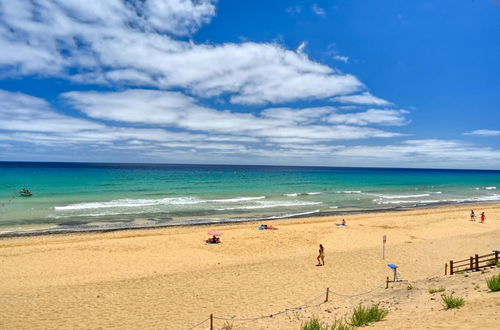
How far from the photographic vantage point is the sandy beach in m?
10.8

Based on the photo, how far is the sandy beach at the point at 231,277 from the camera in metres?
10.8

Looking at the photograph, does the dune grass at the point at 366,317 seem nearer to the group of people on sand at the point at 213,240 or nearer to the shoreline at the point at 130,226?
the group of people on sand at the point at 213,240

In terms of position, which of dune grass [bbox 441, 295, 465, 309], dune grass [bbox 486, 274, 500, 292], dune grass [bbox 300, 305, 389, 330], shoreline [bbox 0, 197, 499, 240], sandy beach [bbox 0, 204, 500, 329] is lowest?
sandy beach [bbox 0, 204, 500, 329]

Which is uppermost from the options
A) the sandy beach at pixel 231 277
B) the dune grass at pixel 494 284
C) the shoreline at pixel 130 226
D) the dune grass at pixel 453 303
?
the dune grass at pixel 494 284

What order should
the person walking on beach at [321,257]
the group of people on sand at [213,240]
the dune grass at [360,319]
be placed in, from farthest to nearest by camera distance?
the group of people on sand at [213,240], the person walking on beach at [321,257], the dune grass at [360,319]

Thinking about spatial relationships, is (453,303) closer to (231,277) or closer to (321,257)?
(321,257)

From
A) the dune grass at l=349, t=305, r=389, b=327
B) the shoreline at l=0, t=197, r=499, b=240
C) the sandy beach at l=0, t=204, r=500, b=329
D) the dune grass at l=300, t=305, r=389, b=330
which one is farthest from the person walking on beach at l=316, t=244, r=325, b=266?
the shoreline at l=0, t=197, r=499, b=240

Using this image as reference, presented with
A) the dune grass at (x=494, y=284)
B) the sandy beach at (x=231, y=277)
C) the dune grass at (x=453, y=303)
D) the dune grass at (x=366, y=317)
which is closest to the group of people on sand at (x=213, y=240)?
the sandy beach at (x=231, y=277)

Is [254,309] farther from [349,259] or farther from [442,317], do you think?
[349,259]

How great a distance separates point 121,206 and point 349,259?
2969 centimetres

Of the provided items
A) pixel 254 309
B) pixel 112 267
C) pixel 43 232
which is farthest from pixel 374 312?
pixel 43 232

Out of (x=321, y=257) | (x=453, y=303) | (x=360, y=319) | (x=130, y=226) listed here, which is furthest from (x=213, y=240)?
(x=453, y=303)

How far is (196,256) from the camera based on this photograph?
63.1 ft

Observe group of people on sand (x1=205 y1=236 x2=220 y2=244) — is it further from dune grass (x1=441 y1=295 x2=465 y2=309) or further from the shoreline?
dune grass (x1=441 y1=295 x2=465 y2=309)
